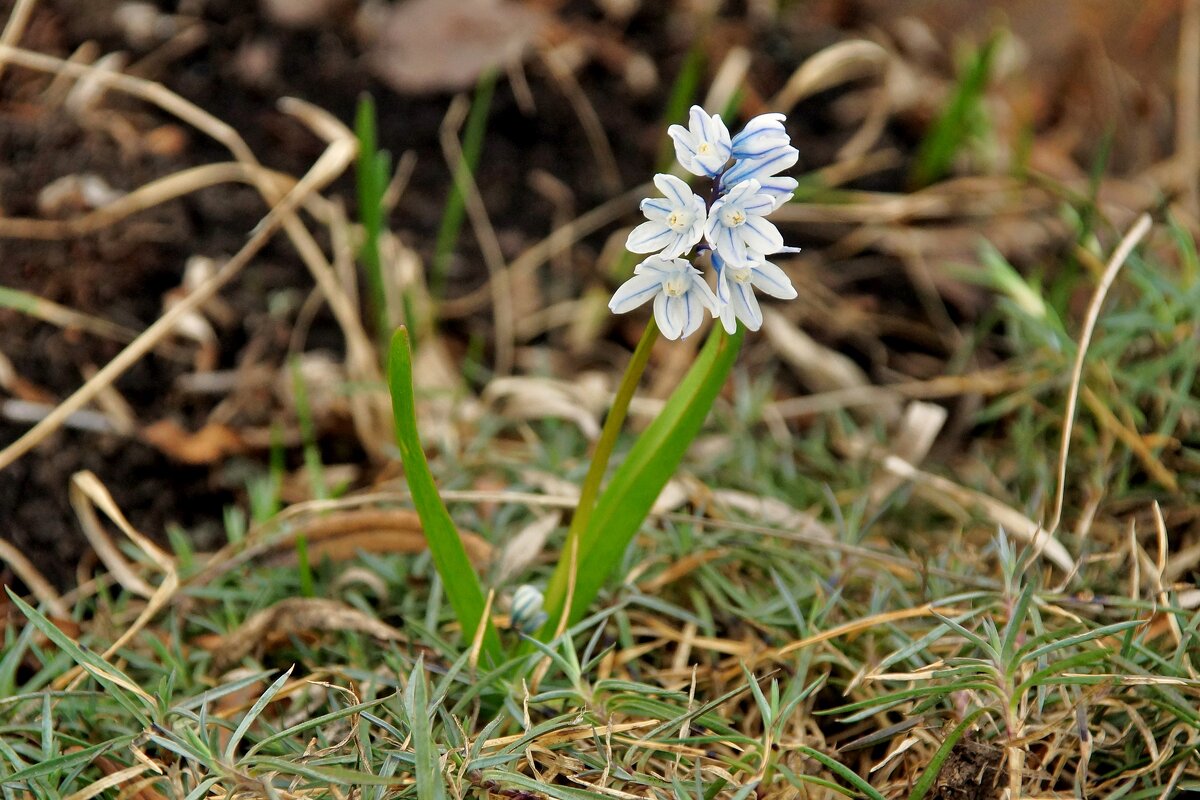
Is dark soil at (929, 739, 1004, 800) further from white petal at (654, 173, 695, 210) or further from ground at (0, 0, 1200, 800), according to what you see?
white petal at (654, 173, 695, 210)

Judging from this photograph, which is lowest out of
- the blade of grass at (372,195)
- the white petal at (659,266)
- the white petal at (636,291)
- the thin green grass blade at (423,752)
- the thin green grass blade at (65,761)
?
the thin green grass blade at (65,761)

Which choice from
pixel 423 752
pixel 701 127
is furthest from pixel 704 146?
pixel 423 752

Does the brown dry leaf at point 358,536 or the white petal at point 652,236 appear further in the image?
the brown dry leaf at point 358,536

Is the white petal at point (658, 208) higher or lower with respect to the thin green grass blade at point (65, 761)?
higher

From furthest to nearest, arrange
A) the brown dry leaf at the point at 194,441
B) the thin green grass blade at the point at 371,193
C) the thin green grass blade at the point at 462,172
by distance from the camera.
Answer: the thin green grass blade at the point at 462,172 < the brown dry leaf at the point at 194,441 < the thin green grass blade at the point at 371,193

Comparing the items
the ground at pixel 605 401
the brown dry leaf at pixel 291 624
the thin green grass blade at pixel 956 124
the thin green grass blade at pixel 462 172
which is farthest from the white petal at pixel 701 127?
the thin green grass blade at pixel 956 124

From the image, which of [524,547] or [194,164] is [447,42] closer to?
[194,164]

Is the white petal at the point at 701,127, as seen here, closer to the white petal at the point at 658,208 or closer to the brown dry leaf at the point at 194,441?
the white petal at the point at 658,208

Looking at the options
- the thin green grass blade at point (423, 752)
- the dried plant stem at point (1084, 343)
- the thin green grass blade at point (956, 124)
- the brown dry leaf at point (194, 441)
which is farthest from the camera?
the thin green grass blade at point (956, 124)
